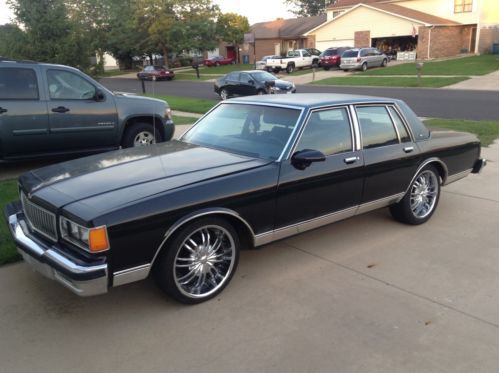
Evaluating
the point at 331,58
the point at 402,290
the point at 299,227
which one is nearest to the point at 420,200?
the point at 402,290

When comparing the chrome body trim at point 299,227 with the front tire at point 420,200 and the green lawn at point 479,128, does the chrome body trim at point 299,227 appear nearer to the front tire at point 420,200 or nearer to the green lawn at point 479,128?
the front tire at point 420,200

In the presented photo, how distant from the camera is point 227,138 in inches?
186

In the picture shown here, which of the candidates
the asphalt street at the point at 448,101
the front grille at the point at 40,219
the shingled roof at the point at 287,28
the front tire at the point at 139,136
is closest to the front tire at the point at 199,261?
the front grille at the point at 40,219

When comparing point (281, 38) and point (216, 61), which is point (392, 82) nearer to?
point (281, 38)

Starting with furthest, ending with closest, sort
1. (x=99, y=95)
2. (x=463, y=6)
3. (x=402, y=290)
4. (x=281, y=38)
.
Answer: (x=281, y=38) → (x=463, y=6) → (x=99, y=95) → (x=402, y=290)

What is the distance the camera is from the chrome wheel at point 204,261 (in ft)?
11.9

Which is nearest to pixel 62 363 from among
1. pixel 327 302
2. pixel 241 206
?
pixel 241 206

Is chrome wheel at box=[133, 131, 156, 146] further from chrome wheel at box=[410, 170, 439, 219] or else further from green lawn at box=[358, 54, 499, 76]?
green lawn at box=[358, 54, 499, 76]

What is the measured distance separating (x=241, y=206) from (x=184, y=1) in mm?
46607

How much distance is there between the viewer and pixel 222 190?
3727 millimetres

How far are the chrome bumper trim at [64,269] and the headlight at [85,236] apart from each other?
122 mm

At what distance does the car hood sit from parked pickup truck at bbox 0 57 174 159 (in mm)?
3236

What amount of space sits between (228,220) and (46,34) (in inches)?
555

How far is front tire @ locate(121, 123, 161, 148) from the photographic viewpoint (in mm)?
8398
